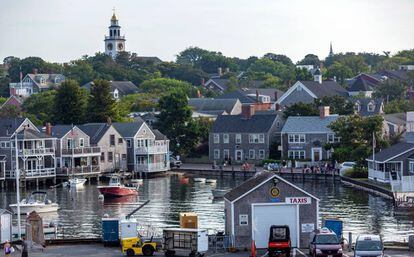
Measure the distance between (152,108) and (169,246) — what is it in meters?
99.1

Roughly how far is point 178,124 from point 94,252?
73731mm

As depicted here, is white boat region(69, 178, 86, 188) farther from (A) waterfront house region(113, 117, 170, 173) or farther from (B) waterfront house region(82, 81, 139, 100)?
(B) waterfront house region(82, 81, 139, 100)

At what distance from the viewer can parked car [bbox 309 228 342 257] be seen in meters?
45.6

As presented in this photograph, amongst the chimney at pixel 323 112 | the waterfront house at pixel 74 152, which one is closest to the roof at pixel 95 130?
the waterfront house at pixel 74 152

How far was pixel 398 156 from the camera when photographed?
292 feet

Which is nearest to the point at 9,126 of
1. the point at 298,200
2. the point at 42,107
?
the point at 42,107

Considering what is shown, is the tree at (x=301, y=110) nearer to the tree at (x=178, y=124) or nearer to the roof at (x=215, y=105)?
the tree at (x=178, y=124)

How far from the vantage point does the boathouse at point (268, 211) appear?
5050 centimetres

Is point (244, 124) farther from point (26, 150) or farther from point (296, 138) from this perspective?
point (26, 150)

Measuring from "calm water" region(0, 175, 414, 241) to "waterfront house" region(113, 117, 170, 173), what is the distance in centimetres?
1023

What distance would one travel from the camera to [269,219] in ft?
167

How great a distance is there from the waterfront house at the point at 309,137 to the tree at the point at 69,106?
2646 centimetres

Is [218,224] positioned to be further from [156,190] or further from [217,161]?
[217,161]

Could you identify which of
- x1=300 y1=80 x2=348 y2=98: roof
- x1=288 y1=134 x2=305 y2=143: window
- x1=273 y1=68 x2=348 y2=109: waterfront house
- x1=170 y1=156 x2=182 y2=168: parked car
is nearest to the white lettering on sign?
x1=288 y1=134 x2=305 y2=143: window
